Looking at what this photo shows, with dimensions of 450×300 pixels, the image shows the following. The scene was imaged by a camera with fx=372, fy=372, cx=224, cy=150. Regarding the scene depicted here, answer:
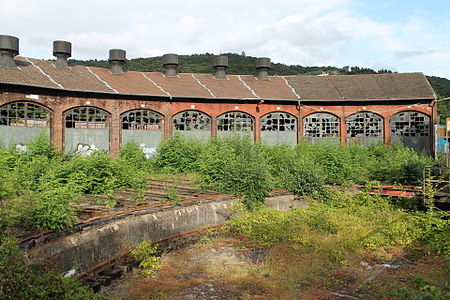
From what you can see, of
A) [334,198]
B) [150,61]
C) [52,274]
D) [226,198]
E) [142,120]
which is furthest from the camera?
[150,61]

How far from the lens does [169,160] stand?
19.9 m

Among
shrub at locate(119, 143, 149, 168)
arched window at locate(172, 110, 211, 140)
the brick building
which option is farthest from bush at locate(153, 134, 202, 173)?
arched window at locate(172, 110, 211, 140)

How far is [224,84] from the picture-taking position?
26859mm

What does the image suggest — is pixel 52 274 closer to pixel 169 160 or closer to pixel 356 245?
pixel 356 245

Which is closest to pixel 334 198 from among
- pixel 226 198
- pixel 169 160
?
pixel 226 198

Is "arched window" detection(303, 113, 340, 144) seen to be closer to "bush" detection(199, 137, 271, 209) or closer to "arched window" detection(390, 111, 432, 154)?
"arched window" detection(390, 111, 432, 154)

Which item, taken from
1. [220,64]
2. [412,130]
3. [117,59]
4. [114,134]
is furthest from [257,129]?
[412,130]

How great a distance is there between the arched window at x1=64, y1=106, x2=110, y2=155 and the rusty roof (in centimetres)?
142

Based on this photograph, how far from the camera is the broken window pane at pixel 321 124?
2659cm

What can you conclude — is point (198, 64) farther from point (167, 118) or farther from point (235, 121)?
point (167, 118)

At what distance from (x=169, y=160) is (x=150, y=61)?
2269 inches

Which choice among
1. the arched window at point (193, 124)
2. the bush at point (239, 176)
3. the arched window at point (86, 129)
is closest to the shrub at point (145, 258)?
the bush at point (239, 176)

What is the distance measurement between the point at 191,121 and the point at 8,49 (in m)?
11.1

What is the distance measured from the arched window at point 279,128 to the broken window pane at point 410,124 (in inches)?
272
